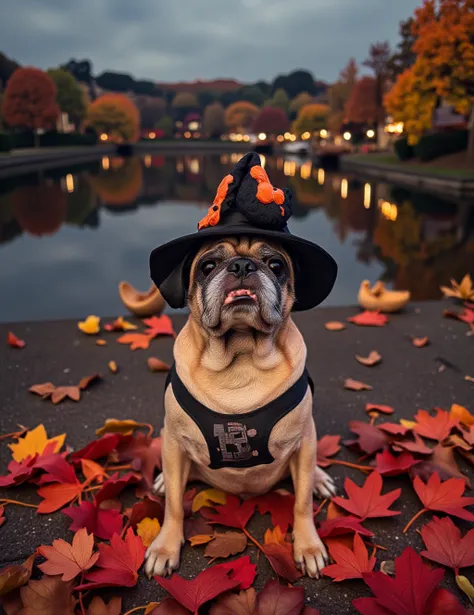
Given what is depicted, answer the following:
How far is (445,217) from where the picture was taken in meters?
14.5

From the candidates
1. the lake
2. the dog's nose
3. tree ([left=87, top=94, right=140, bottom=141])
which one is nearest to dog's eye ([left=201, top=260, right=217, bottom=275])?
the dog's nose

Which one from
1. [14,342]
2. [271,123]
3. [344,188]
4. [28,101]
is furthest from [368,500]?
[271,123]

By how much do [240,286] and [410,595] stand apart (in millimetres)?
1336

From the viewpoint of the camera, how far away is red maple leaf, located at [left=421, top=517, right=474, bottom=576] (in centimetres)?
224

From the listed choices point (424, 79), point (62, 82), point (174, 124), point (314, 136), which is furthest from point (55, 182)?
point (174, 124)

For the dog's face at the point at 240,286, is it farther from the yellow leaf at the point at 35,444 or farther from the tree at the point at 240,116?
the tree at the point at 240,116

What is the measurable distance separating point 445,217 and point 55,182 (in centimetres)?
1802

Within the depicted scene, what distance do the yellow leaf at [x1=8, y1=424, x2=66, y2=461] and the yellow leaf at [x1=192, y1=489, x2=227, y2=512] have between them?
3.29ft

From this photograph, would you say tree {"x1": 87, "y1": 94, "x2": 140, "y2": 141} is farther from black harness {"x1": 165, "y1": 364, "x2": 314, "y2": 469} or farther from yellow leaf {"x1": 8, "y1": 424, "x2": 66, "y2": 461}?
black harness {"x1": 165, "y1": 364, "x2": 314, "y2": 469}

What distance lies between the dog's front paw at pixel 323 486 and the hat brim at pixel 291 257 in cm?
105

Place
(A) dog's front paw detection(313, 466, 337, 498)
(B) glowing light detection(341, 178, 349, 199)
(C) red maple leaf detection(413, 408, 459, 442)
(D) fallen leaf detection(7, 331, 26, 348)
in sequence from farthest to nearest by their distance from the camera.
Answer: (B) glowing light detection(341, 178, 349, 199) < (D) fallen leaf detection(7, 331, 26, 348) < (C) red maple leaf detection(413, 408, 459, 442) < (A) dog's front paw detection(313, 466, 337, 498)

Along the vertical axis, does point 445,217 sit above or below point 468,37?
below

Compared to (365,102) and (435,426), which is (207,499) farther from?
(365,102)

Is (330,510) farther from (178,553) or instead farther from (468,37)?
(468,37)
